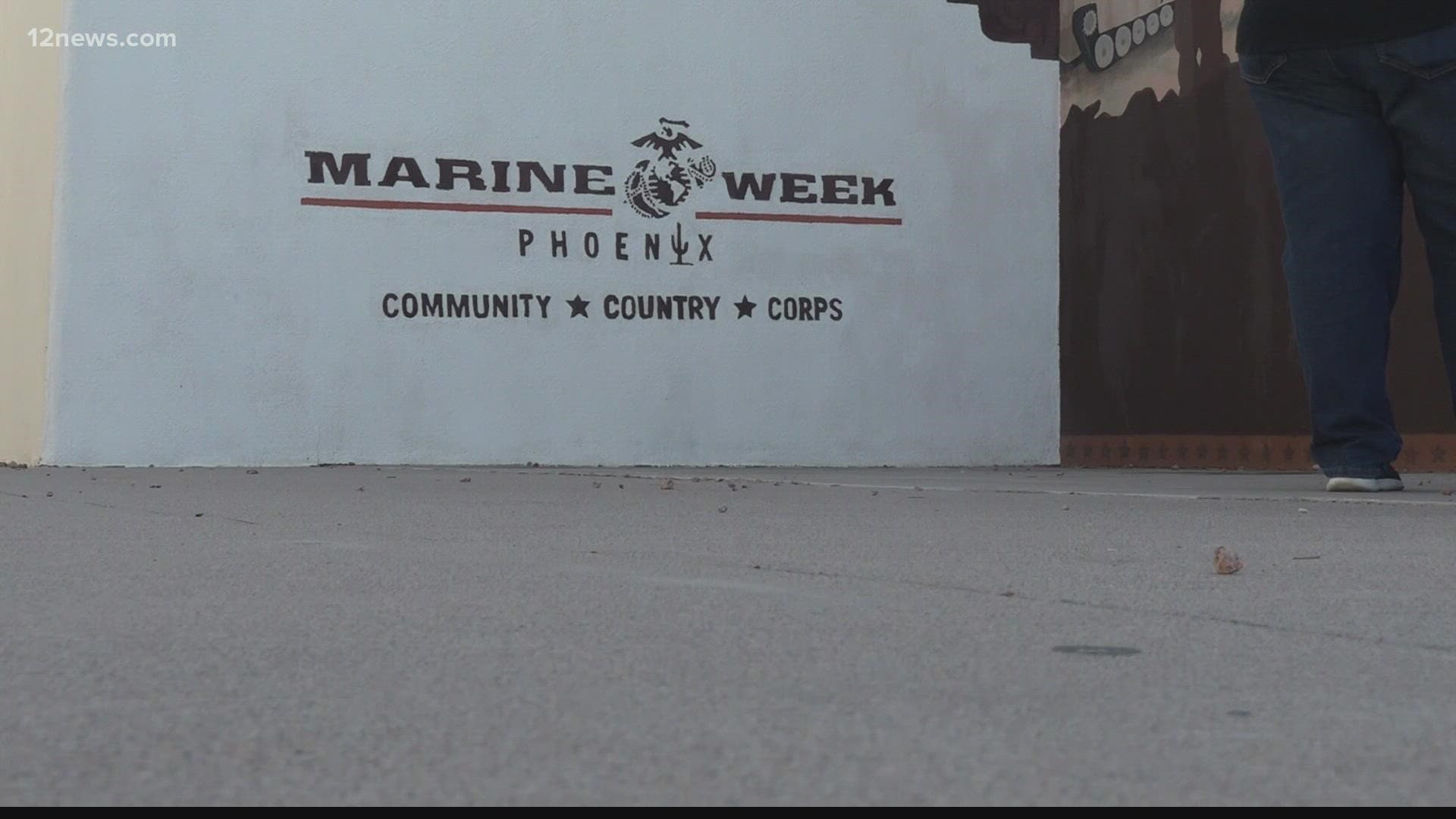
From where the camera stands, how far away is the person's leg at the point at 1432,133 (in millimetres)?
4176

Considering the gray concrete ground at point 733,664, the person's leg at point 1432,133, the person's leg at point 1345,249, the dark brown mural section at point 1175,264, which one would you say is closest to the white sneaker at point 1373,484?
the person's leg at point 1345,249

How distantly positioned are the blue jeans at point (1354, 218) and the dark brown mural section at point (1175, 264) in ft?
8.29

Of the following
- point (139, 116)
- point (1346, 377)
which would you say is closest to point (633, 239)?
point (139, 116)

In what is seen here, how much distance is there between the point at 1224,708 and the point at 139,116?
23.1 ft

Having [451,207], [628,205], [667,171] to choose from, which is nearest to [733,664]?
[451,207]

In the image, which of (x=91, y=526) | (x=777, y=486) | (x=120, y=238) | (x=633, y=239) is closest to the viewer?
(x=91, y=526)

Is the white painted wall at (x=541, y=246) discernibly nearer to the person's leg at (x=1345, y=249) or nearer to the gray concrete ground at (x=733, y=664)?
the person's leg at (x=1345, y=249)

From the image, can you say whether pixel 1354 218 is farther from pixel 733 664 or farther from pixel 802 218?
pixel 802 218

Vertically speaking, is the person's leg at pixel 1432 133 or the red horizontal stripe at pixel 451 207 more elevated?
the red horizontal stripe at pixel 451 207

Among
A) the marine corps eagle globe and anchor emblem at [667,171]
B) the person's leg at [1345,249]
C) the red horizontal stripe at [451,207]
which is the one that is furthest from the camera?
the marine corps eagle globe and anchor emblem at [667,171]

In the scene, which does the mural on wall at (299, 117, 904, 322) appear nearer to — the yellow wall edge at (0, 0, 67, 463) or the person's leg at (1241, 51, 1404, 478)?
the yellow wall edge at (0, 0, 67, 463)

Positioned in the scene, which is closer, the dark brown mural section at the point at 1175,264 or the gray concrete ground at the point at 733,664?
the gray concrete ground at the point at 733,664

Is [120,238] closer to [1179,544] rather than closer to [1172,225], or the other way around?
[1172,225]

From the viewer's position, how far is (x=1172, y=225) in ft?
26.8
